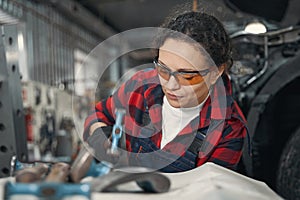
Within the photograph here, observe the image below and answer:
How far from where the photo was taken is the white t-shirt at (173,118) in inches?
46.3

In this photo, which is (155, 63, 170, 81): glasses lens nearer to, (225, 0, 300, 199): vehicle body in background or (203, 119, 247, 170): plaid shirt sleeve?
(203, 119, 247, 170): plaid shirt sleeve

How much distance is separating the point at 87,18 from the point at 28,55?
6.53ft

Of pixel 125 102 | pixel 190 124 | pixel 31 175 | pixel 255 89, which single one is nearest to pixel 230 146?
pixel 190 124

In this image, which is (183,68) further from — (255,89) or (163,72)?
Answer: (255,89)

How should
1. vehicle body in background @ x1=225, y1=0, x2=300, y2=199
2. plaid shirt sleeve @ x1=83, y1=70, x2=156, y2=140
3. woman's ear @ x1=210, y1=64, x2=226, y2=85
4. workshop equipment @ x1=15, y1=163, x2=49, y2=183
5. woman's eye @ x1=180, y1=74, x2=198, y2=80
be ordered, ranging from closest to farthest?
workshop equipment @ x1=15, y1=163, x2=49, y2=183, woman's eye @ x1=180, y1=74, x2=198, y2=80, woman's ear @ x1=210, y1=64, x2=226, y2=85, plaid shirt sleeve @ x1=83, y1=70, x2=156, y2=140, vehicle body in background @ x1=225, y1=0, x2=300, y2=199

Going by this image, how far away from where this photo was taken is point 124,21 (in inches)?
302

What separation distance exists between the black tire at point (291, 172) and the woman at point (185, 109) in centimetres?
27

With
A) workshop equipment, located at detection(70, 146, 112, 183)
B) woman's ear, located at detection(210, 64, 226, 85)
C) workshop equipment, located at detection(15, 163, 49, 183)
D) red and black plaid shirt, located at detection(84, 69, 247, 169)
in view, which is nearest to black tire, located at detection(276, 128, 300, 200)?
red and black plaid shirt, located at detection(84, 69, 247, 169)

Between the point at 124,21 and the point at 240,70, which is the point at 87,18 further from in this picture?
the point at 240,70

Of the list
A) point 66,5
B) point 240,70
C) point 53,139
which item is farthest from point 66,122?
point 240,70

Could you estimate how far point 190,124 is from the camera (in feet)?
3.84

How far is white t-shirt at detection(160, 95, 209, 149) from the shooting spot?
1.18 meters

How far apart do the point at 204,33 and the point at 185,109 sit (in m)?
0.24

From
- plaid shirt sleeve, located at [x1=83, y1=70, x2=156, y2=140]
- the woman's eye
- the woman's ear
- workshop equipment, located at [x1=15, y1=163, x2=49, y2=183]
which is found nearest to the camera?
workshop equipment, located at [x1=15, y1=163, x2=49, y2=183]
